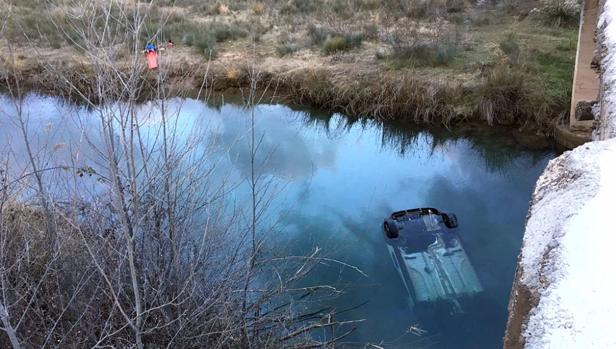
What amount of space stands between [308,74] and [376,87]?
1671mm

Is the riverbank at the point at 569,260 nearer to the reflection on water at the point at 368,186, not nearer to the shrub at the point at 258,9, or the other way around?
the reflection on water at the point at 368,186

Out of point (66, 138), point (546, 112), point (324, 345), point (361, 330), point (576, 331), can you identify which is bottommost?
point (361, 330)

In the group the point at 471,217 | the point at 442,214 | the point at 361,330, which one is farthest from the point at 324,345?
the point at 471,217

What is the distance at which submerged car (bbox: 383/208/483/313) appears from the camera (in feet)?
24.1

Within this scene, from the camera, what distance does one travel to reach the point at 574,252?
71.2 inches

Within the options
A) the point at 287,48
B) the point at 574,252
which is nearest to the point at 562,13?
the point at 287,48

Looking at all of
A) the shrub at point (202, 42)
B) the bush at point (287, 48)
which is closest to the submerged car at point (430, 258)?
the bush at point (287, 48)

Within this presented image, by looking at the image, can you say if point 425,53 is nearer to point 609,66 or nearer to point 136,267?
point 136,267

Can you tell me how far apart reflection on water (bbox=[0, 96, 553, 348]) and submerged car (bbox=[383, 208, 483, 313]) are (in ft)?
0.47

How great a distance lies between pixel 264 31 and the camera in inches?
613

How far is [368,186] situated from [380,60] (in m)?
4.52

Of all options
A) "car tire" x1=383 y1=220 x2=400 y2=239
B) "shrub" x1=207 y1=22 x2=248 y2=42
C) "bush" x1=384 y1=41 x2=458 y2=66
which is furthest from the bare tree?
"shrub" x1=207 y1=22 x2=248 y2=42

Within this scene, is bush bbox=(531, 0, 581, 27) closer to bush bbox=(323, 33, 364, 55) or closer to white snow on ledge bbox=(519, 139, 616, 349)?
bush bbox=(323, 33, 364, 55)

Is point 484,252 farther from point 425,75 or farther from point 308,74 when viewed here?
point 308,74
